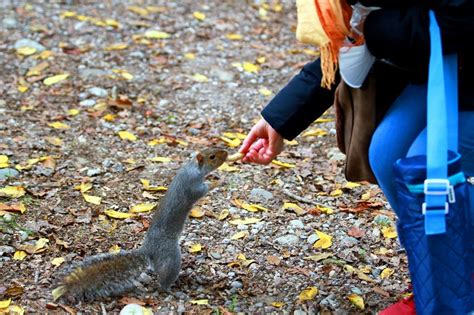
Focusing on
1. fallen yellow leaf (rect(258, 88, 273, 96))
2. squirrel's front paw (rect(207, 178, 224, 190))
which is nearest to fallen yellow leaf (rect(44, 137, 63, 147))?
squirrel's front paw (rect(207, 178, 224, 190))

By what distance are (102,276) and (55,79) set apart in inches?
85.6

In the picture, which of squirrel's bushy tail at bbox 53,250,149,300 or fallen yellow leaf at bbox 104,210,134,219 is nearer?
squirrel's bushy tail at bbox 53,250,149,300

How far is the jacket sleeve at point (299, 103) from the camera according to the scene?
238 centimetres

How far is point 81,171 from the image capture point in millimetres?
3500

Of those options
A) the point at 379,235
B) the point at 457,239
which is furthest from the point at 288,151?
the point at 457,239

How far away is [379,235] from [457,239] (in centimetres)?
116

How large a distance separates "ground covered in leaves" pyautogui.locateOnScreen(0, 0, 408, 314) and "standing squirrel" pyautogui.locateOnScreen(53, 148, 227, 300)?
52 millimetres

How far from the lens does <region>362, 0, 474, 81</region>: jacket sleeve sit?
189 centimetres

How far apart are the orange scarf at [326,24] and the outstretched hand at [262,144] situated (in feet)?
1.51

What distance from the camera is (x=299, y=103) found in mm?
2412

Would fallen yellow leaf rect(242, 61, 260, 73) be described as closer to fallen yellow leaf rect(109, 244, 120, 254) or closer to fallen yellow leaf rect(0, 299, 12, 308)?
fallen yellow leaf rect(109, 244, 120, 254)

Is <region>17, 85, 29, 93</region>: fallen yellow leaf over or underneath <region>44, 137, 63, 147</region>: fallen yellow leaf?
underneath

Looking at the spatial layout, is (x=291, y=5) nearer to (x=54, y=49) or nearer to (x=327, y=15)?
(x=54, y=49)

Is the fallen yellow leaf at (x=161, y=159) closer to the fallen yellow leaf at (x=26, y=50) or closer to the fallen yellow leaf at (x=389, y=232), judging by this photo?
the fallen yellow leaf at (x=389, y=232)
